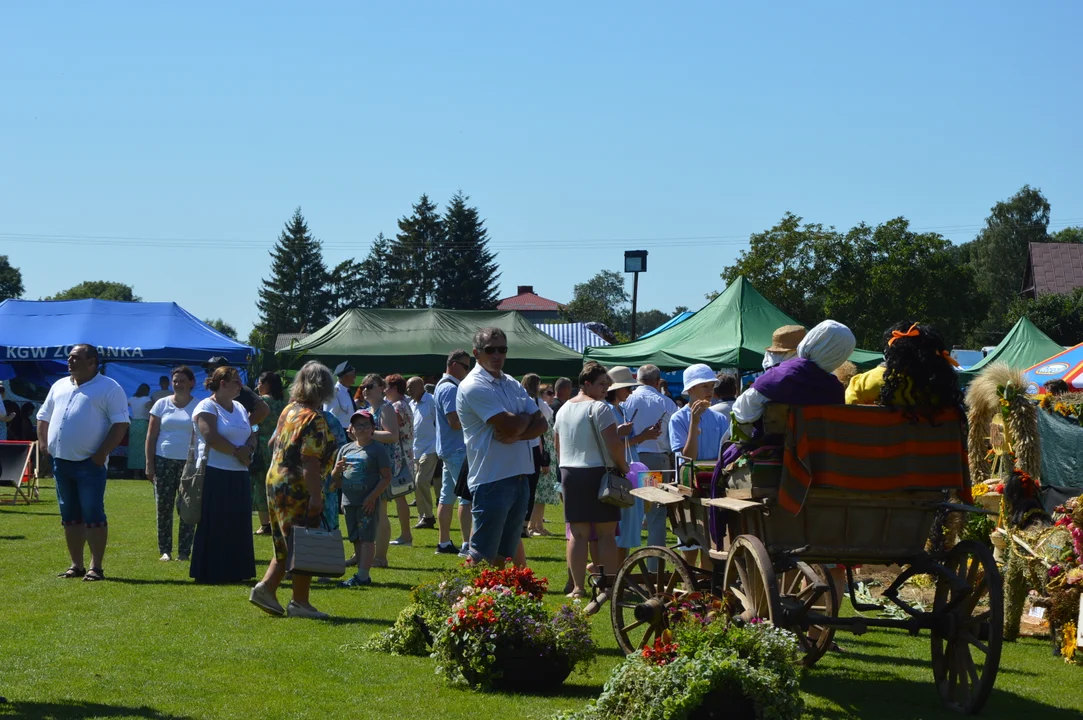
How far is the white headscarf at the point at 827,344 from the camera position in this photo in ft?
20.2

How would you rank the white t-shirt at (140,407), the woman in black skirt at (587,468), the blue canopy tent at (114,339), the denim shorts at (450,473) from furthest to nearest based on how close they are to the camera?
1. the blue canopy tent at (114,339)
2. the white t-shirt at (140,407)
3. the denim shorts at (450,473)
4. the woman in black skirt at (587,468)

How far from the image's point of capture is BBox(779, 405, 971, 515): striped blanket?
19.6 ft

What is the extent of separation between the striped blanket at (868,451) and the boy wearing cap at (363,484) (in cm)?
563

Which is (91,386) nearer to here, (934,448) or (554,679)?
(554,679)

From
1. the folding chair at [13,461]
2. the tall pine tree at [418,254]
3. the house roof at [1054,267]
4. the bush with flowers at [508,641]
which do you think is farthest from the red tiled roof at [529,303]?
the bush with flowers at [508,641]

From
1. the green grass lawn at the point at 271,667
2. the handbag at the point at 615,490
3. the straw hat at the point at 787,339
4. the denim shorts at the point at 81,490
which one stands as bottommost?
the green grass lawn at the point at 271,667

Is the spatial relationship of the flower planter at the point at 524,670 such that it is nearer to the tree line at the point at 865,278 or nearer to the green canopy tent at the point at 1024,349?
the green canopy tent at the point at 1024,349

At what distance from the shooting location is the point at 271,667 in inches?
283

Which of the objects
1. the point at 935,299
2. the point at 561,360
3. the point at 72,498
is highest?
the point at 935,299

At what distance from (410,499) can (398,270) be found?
7459 centimetres

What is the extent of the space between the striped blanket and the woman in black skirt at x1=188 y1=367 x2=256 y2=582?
6210 millimetres

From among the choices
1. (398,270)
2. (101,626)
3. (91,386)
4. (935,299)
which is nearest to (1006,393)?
(101,626)

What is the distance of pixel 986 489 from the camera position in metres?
10.3

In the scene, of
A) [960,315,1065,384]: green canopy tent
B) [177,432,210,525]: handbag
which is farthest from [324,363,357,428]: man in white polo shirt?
[960,315,1065,384]: green canopy tent
